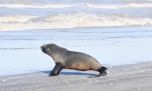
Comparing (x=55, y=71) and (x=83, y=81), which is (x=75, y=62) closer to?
(x=55, y=71)

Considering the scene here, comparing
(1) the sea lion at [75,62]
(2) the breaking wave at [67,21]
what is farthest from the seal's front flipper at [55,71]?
(2) the breaking wave at [67,21]

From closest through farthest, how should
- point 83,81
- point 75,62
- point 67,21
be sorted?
1. point 83,81
2. point 75,62
3. point 67,21

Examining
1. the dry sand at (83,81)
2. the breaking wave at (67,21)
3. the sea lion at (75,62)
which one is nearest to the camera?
the dry sand at (83,81)

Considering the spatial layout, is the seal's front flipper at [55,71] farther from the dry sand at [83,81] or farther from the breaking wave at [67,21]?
the breaking wave at [67,21]

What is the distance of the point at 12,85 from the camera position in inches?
350

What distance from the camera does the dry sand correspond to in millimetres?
8477

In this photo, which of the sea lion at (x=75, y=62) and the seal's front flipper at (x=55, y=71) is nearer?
the seal's front flipper at (x=55, y=71)

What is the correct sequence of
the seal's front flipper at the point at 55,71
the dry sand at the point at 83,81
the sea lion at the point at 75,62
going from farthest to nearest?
the sea lion at the point at 75,62, the seal's front flipper at the point at 55,71, the dry sand at the point at 83,81

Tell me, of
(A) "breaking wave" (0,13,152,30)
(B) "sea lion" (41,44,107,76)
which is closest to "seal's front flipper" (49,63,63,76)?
(B) "sea lion" (41,44,107,76)

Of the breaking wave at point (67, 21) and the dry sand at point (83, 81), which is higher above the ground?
the dry sand at point (83, 81)

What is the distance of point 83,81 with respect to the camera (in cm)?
934

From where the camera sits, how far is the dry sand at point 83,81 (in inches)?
334

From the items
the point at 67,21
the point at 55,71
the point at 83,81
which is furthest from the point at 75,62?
the point at 67,21
